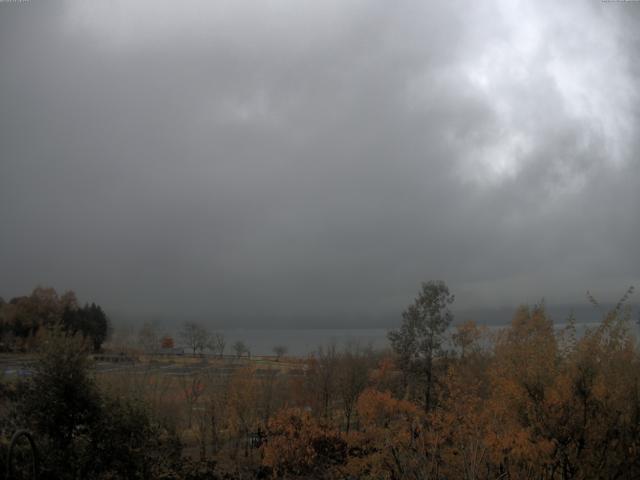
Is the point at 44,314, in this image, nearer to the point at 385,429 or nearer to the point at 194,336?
the point at 194,336

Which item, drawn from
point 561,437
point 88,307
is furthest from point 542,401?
point 88,307

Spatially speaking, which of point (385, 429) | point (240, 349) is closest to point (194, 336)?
point (240, 349)

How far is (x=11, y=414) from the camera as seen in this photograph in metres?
15.2

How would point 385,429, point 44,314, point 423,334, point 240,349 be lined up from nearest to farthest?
1. point 385,429
2. point 423,334
3. point 240,349
4. point 44,314

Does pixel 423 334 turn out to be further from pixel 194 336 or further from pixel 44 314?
pixel 44 314

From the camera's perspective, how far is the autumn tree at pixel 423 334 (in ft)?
126

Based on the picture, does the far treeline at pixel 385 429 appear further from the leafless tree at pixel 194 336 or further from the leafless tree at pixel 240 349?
the leafless tree at pixel 194 336

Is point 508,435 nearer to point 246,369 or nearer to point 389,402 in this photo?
point 389,402

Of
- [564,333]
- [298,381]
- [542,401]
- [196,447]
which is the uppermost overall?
[564,333]

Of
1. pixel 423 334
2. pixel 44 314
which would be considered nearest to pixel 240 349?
pixel 423 334

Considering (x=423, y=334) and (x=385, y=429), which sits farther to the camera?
(x=423, y=334)

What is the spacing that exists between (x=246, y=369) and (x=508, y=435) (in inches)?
728

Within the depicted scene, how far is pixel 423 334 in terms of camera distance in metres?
38.9

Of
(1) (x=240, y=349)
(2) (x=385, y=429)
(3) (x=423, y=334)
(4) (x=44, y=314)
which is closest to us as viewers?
(2) (x=385, y=429)
